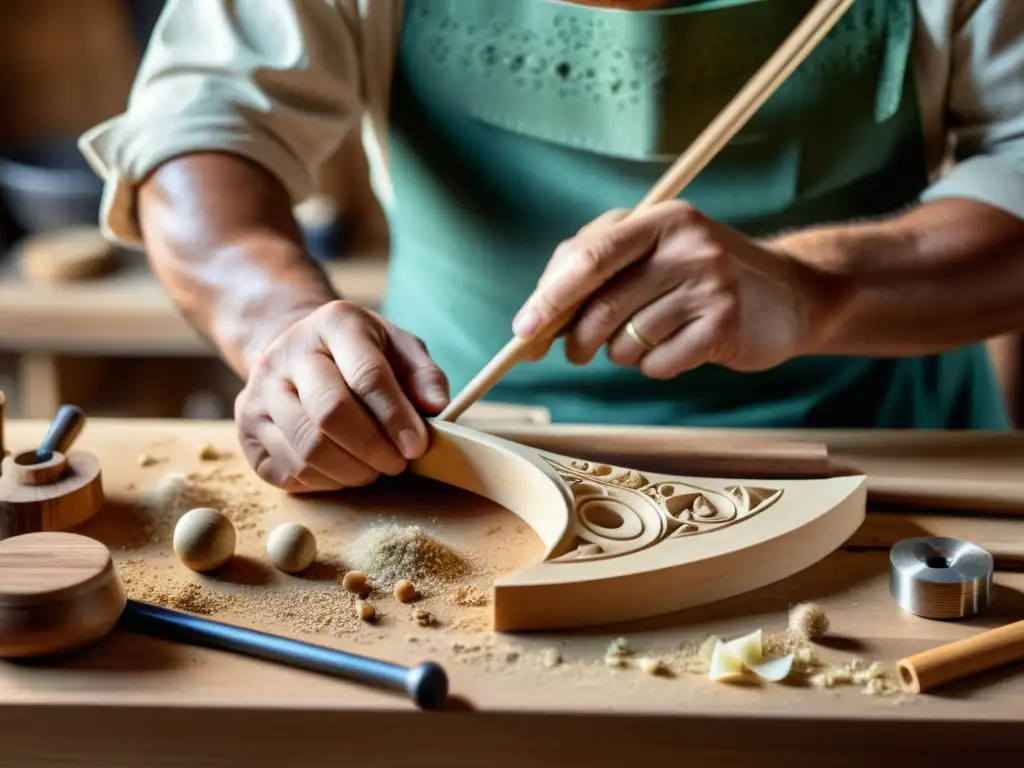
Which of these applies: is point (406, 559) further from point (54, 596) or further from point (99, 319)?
point (99, 319)

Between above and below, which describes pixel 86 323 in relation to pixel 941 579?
below

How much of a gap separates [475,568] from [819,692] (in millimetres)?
322

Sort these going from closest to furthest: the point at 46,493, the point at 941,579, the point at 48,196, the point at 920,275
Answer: the point at 941,579
the point at 46,493
the point at 920,275
the point at 48,196

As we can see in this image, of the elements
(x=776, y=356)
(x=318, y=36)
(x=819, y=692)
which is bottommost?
(x=819, y=692)

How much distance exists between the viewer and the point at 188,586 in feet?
3.22

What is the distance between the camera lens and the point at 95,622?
2.86 feet

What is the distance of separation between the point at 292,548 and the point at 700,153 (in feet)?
1.86

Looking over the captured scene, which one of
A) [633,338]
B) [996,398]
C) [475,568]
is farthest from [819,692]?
[996,398]

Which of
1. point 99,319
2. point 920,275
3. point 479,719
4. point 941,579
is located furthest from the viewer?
point 99,319

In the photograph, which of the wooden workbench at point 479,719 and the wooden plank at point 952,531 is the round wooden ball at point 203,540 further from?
the wooden plank at point 952,531

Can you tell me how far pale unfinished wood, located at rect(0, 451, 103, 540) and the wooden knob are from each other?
5.5 inches

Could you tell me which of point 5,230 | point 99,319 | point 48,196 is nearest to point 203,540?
point 99,319

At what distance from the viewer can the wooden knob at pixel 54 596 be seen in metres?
0.84

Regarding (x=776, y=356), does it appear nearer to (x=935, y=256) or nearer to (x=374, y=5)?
(x=935, y=256)
